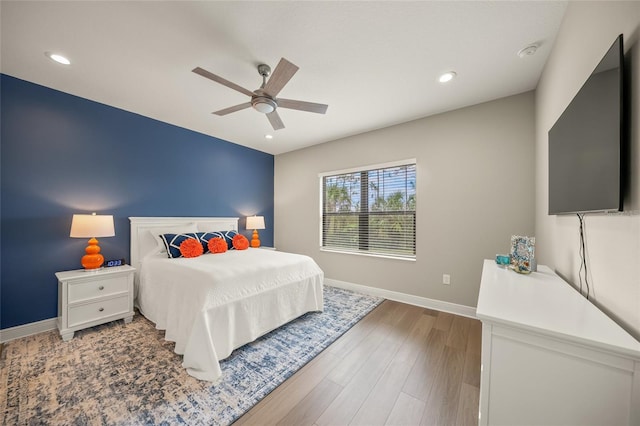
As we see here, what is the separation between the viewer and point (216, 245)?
127 inches

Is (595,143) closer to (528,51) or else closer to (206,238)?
(528,51)

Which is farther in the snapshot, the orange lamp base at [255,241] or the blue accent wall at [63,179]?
the orange lamp base at [255,241]

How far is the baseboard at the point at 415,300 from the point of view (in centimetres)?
281

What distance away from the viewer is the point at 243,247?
354cm

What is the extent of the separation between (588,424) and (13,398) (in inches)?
121

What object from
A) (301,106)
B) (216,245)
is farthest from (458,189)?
(216,245)

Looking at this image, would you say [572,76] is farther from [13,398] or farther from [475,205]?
[13,398]

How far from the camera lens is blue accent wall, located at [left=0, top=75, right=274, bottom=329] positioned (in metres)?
2.29

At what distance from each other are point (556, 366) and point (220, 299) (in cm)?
203

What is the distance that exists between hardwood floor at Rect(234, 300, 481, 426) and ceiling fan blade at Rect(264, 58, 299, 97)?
88.7 inches

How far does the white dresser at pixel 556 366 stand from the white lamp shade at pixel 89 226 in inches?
130

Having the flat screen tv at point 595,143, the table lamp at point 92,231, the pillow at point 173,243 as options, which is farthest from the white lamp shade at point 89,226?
the flat screen tv at point 595,143

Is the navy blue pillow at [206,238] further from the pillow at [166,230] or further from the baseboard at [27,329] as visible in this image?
the baseboard at [27,329]

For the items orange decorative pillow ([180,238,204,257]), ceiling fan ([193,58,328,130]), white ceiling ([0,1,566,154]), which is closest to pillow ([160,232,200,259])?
orange decorative pillow ([180,238,204,257])
